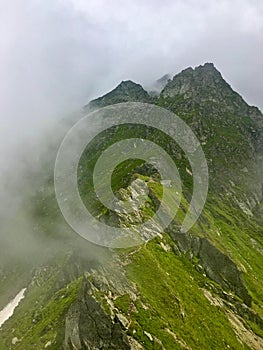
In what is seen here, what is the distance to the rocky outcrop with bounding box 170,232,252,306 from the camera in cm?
15488

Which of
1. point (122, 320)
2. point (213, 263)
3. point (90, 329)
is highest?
point (90, 329)

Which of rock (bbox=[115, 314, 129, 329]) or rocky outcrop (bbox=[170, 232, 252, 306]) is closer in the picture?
rock (bbox=[115, 314, 129, 329])

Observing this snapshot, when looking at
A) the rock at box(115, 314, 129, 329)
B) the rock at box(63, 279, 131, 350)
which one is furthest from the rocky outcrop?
the rock at box(115, 314, 129, 329)

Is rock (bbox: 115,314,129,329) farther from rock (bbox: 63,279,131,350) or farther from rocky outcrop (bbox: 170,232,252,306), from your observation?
rocky outcrop (bbox: 170,232,252,306)

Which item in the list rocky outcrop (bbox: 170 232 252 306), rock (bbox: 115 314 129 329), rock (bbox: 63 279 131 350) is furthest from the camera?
rocky outcrop (bbox: 170 232 252 306)

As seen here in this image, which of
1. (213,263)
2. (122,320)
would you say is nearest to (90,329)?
(122,320)

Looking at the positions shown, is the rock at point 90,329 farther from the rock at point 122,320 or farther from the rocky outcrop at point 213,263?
the rocky outcrop at point 213,263

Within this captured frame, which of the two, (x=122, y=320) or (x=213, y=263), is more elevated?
(x=122, y=320)

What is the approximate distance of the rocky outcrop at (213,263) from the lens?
154875mm

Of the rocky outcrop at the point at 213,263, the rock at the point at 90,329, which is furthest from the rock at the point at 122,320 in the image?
the rocky outcrop at the point at 213,263

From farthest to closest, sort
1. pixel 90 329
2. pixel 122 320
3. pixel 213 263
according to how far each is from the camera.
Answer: pixel 213 263, pixel 90 329, pixel 122 320

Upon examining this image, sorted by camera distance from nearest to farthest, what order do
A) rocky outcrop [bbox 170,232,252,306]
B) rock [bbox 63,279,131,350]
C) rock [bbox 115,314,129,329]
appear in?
rock [bbox 63,279,131,350] < rock [bbox 115,314,129,329] < rocky outcrop [bbox 170,232,252,306]

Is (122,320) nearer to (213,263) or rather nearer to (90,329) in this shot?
(90,329)

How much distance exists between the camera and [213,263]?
160 metres
